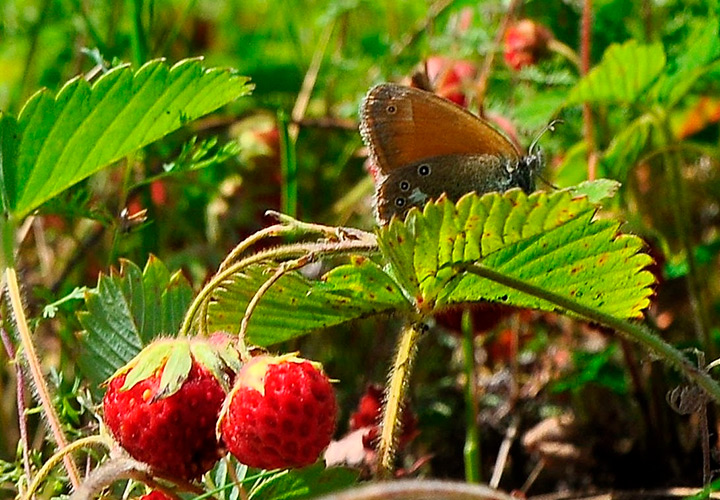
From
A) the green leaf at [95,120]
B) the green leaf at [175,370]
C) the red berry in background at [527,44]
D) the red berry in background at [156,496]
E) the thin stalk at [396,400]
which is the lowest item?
the red berry in background at [156,496]

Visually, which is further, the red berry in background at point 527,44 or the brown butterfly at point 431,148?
the red berry in background at point 527,44

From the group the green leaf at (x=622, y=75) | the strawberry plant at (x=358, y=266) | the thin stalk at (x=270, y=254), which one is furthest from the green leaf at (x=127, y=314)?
the green leaf at (x=622, y=75)

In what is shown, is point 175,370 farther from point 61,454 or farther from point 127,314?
point 127,314

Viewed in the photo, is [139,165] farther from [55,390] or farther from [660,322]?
[660,322]

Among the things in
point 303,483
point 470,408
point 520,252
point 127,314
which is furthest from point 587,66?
point 303,483

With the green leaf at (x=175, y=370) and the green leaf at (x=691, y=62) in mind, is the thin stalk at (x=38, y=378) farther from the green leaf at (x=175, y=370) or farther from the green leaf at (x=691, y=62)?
the green leaf at (x=691, y=62)

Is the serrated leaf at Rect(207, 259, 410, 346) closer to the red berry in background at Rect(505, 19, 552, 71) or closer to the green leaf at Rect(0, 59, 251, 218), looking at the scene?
the green leaf at Rect(0, 59, 251, 218)

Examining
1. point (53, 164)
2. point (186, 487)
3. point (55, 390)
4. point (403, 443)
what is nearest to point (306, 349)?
point (403, 443)

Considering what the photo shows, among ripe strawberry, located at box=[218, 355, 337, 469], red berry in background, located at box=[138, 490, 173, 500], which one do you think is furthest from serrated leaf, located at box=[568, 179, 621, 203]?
red berry in background, located at box=[138, 490, 173, 500]
